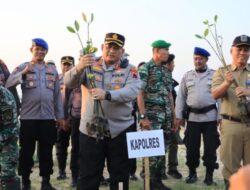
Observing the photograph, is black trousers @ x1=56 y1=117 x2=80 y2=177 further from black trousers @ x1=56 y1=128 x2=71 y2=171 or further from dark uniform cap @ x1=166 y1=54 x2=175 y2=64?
dark uniform cap @ x1=166 y1=54 x2=175 y2=64

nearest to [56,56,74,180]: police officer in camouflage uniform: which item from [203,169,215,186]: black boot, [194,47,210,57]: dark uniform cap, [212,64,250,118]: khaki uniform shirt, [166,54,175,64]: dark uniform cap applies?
[166,54,175,64]: dark uniform cap

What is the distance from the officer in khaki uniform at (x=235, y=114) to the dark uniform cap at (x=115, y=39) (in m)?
1.31

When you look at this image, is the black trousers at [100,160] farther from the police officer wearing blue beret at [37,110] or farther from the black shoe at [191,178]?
the black shoe at [191,178]

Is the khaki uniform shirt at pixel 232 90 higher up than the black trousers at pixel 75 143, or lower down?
higher up

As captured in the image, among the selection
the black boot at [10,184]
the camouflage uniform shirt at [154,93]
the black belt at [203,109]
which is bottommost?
the black boot at [10,184]

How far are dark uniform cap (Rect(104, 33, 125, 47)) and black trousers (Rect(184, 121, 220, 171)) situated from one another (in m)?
3.05

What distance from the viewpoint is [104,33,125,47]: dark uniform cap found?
187 inches

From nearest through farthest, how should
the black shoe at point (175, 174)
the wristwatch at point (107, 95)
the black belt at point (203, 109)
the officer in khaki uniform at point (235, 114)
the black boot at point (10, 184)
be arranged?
the black boot at point (10, 184), the wristwatch at point (107, 95), the officer in khaki uniform at point (235, 114), the black belt at point (203, 109), the black shoe at point (175, 174)

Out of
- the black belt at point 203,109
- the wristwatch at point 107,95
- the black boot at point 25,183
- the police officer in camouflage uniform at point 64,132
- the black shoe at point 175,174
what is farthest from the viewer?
the black shoe at point 175,174

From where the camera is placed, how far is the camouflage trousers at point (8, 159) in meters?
3.54

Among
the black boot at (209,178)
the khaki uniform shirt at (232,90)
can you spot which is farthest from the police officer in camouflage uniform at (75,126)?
the khaki uniform shirt at (232,90)

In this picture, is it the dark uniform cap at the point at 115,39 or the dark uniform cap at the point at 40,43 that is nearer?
the dark uniform cap at the point at 115,39

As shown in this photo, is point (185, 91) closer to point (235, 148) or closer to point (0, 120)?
point (235, 148)

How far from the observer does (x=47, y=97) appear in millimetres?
6266
